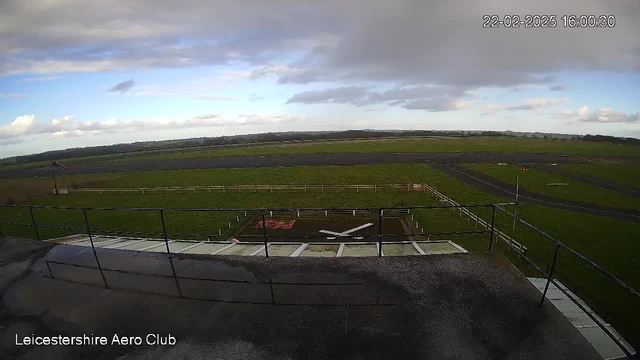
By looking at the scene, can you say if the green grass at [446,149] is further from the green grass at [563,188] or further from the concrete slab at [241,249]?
the concrete slab at [241,249]

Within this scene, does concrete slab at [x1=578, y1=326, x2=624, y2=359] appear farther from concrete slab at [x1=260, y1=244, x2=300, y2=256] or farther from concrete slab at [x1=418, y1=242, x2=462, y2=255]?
concrete slab at [x1=260, y1=244, x2=300, y2=256]

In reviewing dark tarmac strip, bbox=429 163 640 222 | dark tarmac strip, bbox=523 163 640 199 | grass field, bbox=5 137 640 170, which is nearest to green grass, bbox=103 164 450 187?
dark tarmac strip, bbox=429 163 640 222

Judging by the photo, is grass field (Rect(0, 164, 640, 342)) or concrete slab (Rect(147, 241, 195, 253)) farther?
grass field (Rect(0, 164, 640, 342))

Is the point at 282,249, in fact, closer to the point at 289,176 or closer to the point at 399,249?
the point at 399,249

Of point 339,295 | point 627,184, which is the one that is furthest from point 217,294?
point 627,184

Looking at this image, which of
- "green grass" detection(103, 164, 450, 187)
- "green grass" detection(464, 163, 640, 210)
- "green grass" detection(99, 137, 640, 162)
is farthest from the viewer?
"green grass" detection(99, 137, 640, 162)

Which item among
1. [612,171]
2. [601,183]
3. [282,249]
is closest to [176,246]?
[282,249]
